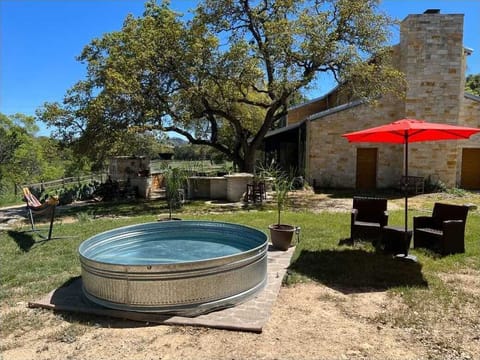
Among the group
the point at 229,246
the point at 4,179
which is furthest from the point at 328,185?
the point at 4,179

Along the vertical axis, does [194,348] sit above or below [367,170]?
below

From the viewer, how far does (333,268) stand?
221 inches

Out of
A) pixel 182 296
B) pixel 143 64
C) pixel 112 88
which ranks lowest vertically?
pixel 182 296

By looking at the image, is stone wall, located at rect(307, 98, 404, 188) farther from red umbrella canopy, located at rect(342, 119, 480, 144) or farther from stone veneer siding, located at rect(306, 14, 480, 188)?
red umbrella canopy, located at rect(342, 119, 480, 144)

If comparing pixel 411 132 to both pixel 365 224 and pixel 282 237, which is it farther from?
pixel 282 237

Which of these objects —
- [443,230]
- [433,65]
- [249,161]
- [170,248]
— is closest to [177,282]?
[170,248]

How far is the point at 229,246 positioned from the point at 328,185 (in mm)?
12622

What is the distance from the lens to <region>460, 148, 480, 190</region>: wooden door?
17656 millimetres

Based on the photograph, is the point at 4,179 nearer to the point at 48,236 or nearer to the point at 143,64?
the point at 143,64

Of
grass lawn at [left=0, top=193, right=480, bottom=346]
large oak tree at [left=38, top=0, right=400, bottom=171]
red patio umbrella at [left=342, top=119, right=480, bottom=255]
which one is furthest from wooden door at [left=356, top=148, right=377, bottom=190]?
red patio umbrella at [left=342, top=119, right=480, bottom=255]

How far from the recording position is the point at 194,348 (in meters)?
3.38

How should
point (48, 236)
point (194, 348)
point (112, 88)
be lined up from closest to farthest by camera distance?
point (194, 348)
point (48, 236)
point (112, 88)

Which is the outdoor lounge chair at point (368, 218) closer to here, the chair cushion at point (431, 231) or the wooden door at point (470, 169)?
the chair cushion at point (431, 231)

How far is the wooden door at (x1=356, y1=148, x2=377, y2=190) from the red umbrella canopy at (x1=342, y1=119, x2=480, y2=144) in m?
11.7
